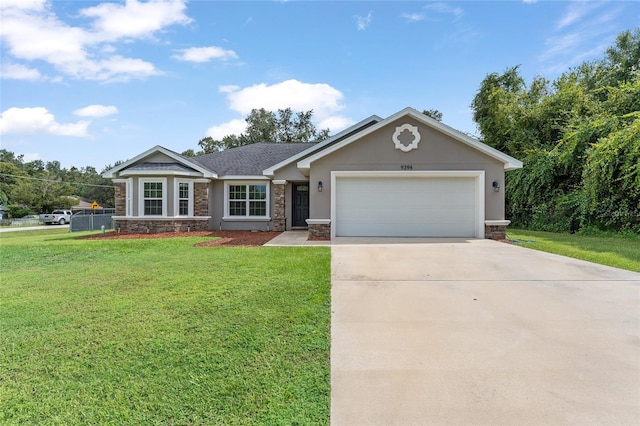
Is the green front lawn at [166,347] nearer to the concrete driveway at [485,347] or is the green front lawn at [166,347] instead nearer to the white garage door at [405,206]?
the concrete driveway at [485,347]

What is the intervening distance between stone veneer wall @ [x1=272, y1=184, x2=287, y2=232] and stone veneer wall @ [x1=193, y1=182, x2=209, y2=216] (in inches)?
127

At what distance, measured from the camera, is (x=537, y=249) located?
365 inches

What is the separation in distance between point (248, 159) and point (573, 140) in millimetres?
15891

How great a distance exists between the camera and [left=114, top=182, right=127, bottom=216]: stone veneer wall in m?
15.3

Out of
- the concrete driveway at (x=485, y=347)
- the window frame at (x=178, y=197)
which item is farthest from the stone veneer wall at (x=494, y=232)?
the window frame at (x=178, y=197)

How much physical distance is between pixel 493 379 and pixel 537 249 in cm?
813

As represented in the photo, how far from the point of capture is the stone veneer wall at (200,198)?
15.0m

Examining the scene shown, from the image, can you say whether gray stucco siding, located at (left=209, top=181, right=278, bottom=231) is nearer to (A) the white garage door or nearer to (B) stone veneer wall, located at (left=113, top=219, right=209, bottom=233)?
(B) stone veneer wall, located at (left=113, top=219, right=209, bottom=233)

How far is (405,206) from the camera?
11703 millimetres

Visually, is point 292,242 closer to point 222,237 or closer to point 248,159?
point 222,237

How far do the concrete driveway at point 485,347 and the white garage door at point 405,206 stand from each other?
5.26m

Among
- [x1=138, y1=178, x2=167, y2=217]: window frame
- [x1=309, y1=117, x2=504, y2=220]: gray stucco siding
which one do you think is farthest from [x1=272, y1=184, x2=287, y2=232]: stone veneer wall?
[x1=138, y1=178, x2=167, y2=217]: window frame

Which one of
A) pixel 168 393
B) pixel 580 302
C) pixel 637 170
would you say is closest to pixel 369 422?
pixel 168 393

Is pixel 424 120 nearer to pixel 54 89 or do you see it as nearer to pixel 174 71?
pixel 174 71
